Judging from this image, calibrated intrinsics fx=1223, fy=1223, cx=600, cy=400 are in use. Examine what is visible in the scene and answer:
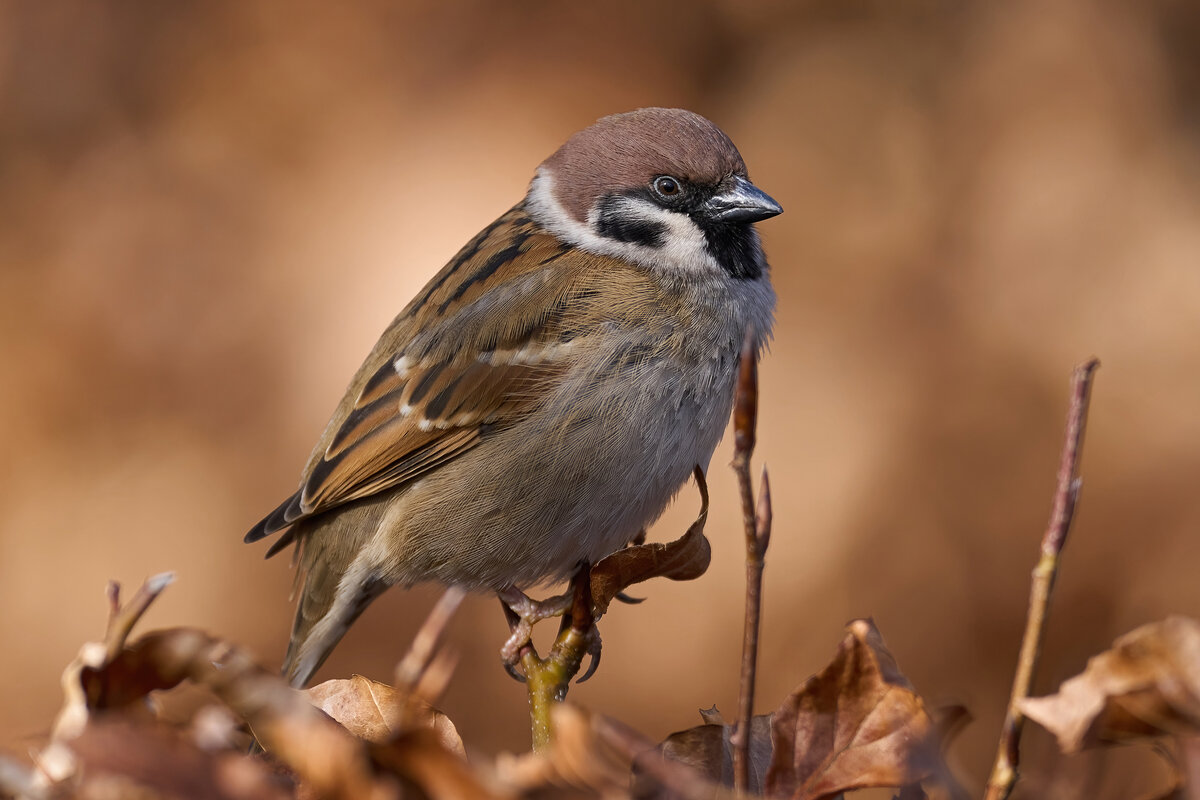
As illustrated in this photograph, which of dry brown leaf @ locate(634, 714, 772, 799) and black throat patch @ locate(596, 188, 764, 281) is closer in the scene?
dry brown leaf @ locate(634, 714, 772, 799)

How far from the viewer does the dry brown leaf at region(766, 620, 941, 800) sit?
0.71 m

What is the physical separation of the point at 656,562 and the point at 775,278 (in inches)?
77.7

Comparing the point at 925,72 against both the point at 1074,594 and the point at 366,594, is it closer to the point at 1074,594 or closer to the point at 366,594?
the point at 1074,594

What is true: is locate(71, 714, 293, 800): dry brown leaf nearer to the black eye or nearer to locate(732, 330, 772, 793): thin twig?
locate(732, 330, 772, 793): thin twig

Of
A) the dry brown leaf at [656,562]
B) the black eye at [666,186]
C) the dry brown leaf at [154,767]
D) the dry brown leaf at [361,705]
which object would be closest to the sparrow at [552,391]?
the black eye at [666,186]

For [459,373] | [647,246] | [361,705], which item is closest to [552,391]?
[459,373]

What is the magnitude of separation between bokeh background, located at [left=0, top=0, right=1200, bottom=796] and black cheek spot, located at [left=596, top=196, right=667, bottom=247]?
0.67m

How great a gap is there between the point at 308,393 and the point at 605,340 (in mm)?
1123

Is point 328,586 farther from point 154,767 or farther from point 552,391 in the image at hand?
point 154,767

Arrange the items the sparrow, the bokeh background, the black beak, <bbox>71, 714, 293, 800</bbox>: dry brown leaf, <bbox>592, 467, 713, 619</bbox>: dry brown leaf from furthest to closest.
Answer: the bokeh background < the black beak < the sparrow < <bbox>592, 467, 713, 619</bbox>: dry brown leaf < <bbox>71, 714, 293, 800</bbox>: dry brown leaf

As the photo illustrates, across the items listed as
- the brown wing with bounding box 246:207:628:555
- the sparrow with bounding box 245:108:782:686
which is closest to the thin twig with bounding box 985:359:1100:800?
the sparrow with bounding box 245:108:782:686

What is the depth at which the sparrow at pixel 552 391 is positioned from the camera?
196 cm

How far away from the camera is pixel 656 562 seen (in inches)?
39.6

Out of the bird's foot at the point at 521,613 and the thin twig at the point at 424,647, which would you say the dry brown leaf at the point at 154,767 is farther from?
the bird's foot at the point at 521,613
